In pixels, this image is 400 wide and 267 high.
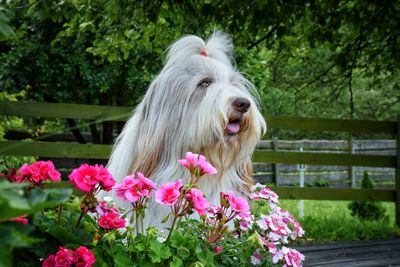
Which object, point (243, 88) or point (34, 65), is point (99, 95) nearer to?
point (34, 65)

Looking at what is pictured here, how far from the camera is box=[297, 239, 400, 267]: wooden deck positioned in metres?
4.09

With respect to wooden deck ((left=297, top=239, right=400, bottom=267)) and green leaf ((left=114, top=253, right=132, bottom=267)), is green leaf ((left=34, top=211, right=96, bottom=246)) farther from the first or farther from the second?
wooden deck ((left=297, top=239, right=400, bottom=267))

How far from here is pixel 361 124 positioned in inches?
247

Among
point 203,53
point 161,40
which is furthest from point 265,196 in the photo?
point 161,40

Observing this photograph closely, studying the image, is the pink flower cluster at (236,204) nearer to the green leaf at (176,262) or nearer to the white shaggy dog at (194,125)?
the green leaf at (176,262)

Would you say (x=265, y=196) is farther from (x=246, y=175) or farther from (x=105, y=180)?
(x=246, y=175)

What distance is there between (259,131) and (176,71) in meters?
0.61

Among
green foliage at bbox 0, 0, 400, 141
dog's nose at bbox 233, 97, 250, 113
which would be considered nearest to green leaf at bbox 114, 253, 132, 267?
green foliage at bbox 0, 0, 400, 141

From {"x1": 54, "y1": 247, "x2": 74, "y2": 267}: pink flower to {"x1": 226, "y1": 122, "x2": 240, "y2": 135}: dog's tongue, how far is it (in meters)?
1.78

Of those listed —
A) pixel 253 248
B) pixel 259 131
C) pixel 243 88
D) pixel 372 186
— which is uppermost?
pixel 243 88

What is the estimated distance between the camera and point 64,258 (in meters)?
1.33

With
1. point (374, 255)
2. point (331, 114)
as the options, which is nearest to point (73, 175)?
point (374, 255)

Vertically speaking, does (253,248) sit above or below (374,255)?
above

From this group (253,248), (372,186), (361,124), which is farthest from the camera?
(372,186)
